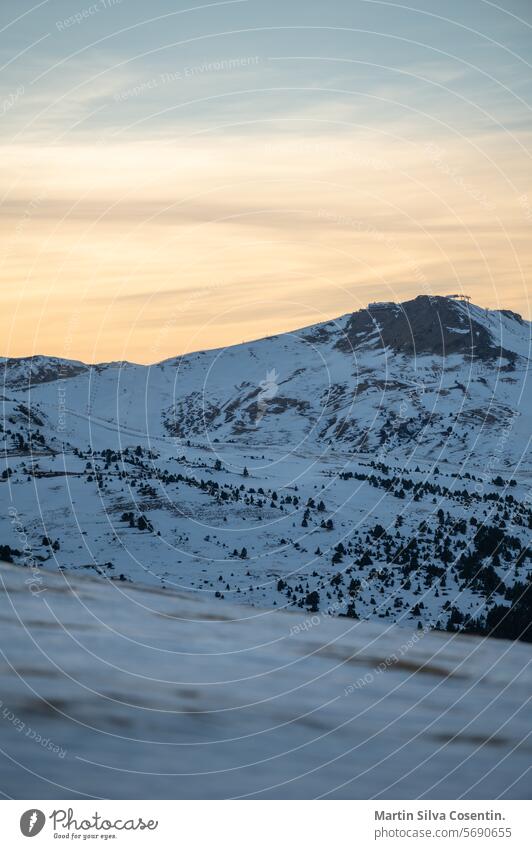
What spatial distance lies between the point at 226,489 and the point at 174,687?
217 feet

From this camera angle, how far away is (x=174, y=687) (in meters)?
8.75

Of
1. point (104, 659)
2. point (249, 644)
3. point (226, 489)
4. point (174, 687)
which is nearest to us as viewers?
point (174, 687)

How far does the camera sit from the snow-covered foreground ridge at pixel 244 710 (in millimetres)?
7129

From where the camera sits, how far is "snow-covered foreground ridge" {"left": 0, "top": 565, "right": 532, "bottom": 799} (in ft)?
23.4

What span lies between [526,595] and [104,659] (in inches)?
1624

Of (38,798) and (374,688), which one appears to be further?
(374,688)

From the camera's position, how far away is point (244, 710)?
8328 mm

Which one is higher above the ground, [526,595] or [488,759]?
[488,759]

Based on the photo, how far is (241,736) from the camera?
7754mm
